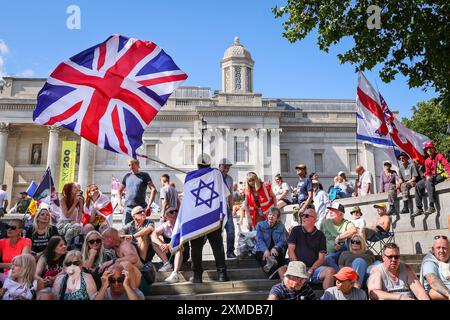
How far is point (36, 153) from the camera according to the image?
37.5 m

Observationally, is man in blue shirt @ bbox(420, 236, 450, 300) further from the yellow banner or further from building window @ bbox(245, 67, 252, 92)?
building window @ bbox(245, 67, 252, 92)

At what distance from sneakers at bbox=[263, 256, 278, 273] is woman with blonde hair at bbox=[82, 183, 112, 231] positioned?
3.50 m

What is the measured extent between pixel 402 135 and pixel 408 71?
87.0 inches

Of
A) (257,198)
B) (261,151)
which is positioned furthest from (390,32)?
(261,151)

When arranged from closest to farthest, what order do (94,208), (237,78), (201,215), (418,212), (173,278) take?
(201,215), (173,278), (94,208), (418,212), (237,78)

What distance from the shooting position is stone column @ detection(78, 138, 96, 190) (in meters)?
34.3

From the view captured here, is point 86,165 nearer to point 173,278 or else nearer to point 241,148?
point 241,148

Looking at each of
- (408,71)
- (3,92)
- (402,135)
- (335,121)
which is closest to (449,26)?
(408,71)

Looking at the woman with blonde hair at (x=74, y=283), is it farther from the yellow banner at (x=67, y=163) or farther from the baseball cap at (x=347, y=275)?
the yellow banner at (x=67, y=163)

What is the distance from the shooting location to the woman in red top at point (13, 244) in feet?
19.3

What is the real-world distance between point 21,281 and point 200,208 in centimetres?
258

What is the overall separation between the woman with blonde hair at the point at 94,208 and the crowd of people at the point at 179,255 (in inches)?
0.9

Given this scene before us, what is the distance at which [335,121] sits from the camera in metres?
38.9
